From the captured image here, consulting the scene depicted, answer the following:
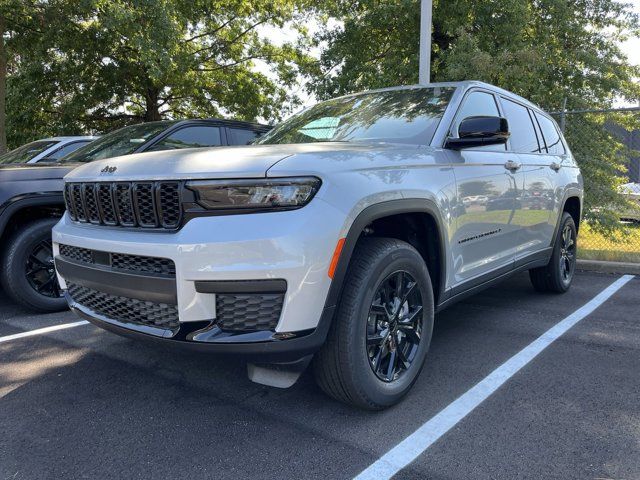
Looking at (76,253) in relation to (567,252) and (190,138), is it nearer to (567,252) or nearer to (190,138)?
(190,138)

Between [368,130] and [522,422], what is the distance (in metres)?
1.95

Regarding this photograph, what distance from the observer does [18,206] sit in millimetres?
4312

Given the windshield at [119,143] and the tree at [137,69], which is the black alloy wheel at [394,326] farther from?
the tree at [137,69]

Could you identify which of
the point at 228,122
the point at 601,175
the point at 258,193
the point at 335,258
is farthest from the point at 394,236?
the point at 601,175

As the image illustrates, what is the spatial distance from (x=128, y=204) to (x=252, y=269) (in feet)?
2.70

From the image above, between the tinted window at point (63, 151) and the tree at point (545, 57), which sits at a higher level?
the tree at point (545, 57)

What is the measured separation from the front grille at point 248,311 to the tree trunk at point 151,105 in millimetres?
18519

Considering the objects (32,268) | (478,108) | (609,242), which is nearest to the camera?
(478,108)

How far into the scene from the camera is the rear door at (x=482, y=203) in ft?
10.7

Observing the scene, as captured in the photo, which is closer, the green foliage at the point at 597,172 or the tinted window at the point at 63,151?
the tinted window at the point at 63,151

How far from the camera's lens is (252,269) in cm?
216

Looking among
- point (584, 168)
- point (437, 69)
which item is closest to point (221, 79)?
point (437, 69)

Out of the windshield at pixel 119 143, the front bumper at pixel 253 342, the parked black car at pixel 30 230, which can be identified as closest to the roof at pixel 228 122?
the windshield at pixel 119 143

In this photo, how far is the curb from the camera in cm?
672
